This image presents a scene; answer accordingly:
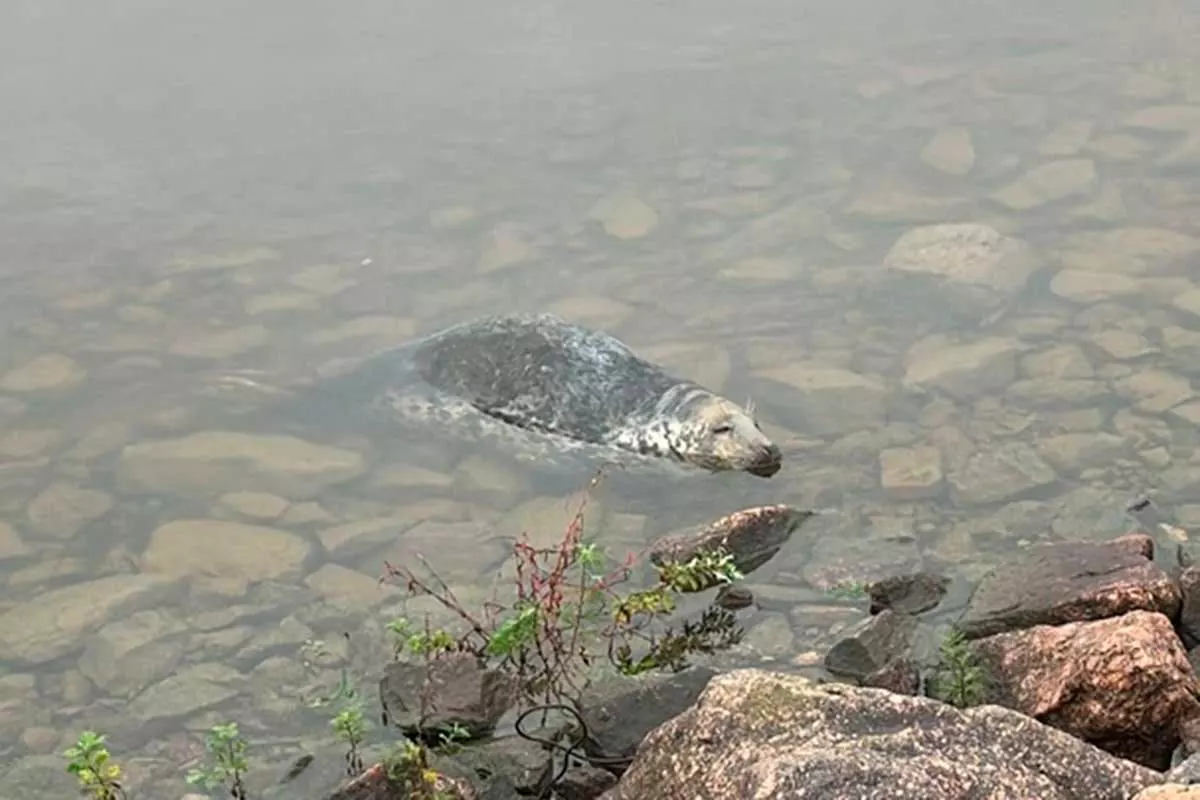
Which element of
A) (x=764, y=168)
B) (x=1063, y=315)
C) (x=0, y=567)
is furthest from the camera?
(x=764, y=168)

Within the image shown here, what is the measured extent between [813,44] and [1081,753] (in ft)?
36.9

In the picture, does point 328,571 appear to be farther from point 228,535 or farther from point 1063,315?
point 1063,315

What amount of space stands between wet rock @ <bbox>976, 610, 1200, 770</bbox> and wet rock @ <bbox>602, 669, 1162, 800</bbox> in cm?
65

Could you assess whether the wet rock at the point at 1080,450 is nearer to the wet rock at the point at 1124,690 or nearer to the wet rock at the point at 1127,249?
the wet rock at the point at 1127,249

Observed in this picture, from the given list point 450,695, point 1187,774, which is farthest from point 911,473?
point 1187,774

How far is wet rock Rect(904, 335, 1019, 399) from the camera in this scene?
6.96 meters

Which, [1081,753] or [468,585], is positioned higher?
[1081,753]

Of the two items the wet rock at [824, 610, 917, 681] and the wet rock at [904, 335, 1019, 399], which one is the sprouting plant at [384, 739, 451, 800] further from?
the wet rock at [904, 335, 1019, 399]

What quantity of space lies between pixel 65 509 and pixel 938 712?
4.44m

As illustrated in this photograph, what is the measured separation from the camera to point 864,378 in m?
7.16

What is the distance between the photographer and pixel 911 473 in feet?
20.2

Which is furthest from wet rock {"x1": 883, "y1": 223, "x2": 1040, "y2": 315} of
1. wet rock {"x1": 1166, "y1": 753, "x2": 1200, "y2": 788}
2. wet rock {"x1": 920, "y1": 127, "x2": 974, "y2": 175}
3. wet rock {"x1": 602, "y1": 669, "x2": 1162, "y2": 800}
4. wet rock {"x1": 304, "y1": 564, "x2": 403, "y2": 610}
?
wet rock {"x1": 1166, "y1": 753, "x2": 1200, "y2": 788}

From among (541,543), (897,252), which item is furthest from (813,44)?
(541,543)

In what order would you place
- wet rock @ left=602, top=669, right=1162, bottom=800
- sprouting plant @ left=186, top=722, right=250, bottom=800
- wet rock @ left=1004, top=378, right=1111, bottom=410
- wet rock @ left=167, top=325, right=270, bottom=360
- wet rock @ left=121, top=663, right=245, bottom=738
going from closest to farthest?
wet rock @ left=602, top=669, right=1162, bottom=800 → sprouting plant @ left=186, top=722, right=250, bottom=800 → wet rock @ left=121, top=663, right=245, bottom=738 → wet rock @ left=1004, top=378, right=1111, bottom=410 → wet rock @ left=167, top=325, right=270, bottom=360
